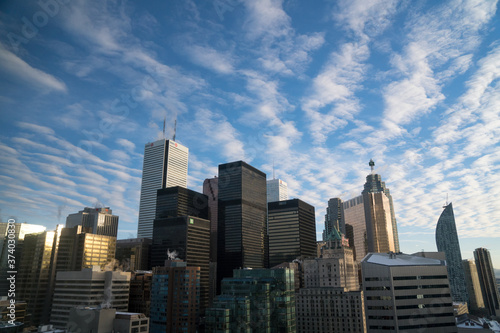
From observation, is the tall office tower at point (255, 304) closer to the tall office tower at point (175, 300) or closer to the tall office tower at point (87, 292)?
the tall office tower at point (175, 300)

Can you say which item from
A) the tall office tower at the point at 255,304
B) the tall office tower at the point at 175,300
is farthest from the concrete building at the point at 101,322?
the tall office tower at the point at 175,300

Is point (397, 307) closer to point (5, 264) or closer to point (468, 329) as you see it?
point (468, 329)

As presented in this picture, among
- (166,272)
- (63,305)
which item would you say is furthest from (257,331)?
(63,305)

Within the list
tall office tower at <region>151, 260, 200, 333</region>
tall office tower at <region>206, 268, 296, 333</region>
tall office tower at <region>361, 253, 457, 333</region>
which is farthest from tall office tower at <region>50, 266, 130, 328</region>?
tall office tower at <region>361, 253, 457, 333</region>

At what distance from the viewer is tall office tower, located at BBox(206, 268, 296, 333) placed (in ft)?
442

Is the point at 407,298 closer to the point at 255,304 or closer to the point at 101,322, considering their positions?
the point at 255,304

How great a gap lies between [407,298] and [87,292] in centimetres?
14547

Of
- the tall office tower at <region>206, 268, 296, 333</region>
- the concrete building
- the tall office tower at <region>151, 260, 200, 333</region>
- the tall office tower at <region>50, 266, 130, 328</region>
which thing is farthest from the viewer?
the tall office tower at <region>50, 266, 130, 328</region>

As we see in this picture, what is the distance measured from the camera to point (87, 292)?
553ft

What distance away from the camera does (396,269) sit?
115 metres

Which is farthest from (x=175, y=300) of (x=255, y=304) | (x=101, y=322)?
(x=101, y=322)

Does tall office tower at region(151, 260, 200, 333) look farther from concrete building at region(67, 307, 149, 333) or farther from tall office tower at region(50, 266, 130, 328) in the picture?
concrete building at region(67, 307, 149, 333)

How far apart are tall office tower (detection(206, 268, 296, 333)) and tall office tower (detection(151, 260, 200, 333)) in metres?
18.5

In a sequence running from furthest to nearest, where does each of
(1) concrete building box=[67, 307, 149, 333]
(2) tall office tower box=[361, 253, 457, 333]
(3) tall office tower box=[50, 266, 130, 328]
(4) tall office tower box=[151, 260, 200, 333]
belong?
1. (3) tall office tower box=[50, 266, 130, 328]
2. (4) tall office tower box=[151, 260, 200, 333]
3. (2) tall office tower box=[361, 253, 457, 333]
4. (1) concrete building box=[67, 307, 149, 333]
